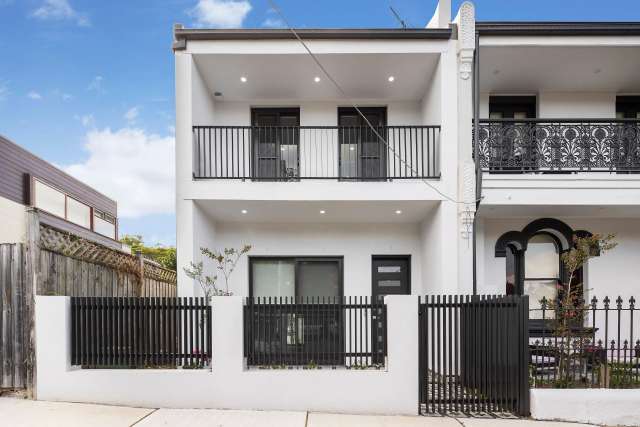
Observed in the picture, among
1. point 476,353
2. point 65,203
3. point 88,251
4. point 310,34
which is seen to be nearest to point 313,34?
point 310,34

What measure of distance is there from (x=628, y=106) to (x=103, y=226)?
68.2ft

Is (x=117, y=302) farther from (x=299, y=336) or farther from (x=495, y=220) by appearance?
(x=495, y=220)

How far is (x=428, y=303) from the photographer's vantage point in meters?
5.93

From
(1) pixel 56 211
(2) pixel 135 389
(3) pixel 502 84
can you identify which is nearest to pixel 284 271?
(2) pixel 135 389

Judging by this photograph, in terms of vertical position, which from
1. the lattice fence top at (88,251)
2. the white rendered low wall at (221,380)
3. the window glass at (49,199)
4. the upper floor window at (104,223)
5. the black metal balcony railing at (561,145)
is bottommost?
the white rendered low wall at (221,380)

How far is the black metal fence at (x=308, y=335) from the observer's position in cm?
598

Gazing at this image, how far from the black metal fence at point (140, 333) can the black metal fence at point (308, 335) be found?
0.69 metres

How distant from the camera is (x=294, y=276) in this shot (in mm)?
9672

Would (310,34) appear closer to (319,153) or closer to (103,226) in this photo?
(319,153)

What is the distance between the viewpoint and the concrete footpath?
5.27 metres

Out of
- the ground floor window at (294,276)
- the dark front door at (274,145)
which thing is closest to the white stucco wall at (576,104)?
the dark front door at (274,145)

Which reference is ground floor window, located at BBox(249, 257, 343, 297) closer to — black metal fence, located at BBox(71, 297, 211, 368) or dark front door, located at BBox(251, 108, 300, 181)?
dark front door, located at BBox(251, 108, 300, 181)

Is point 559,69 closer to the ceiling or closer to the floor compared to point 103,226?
closer to the ceiling

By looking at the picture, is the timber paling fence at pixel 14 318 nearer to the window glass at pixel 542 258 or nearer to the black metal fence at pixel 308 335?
the black metal fence at pixel 308 335
